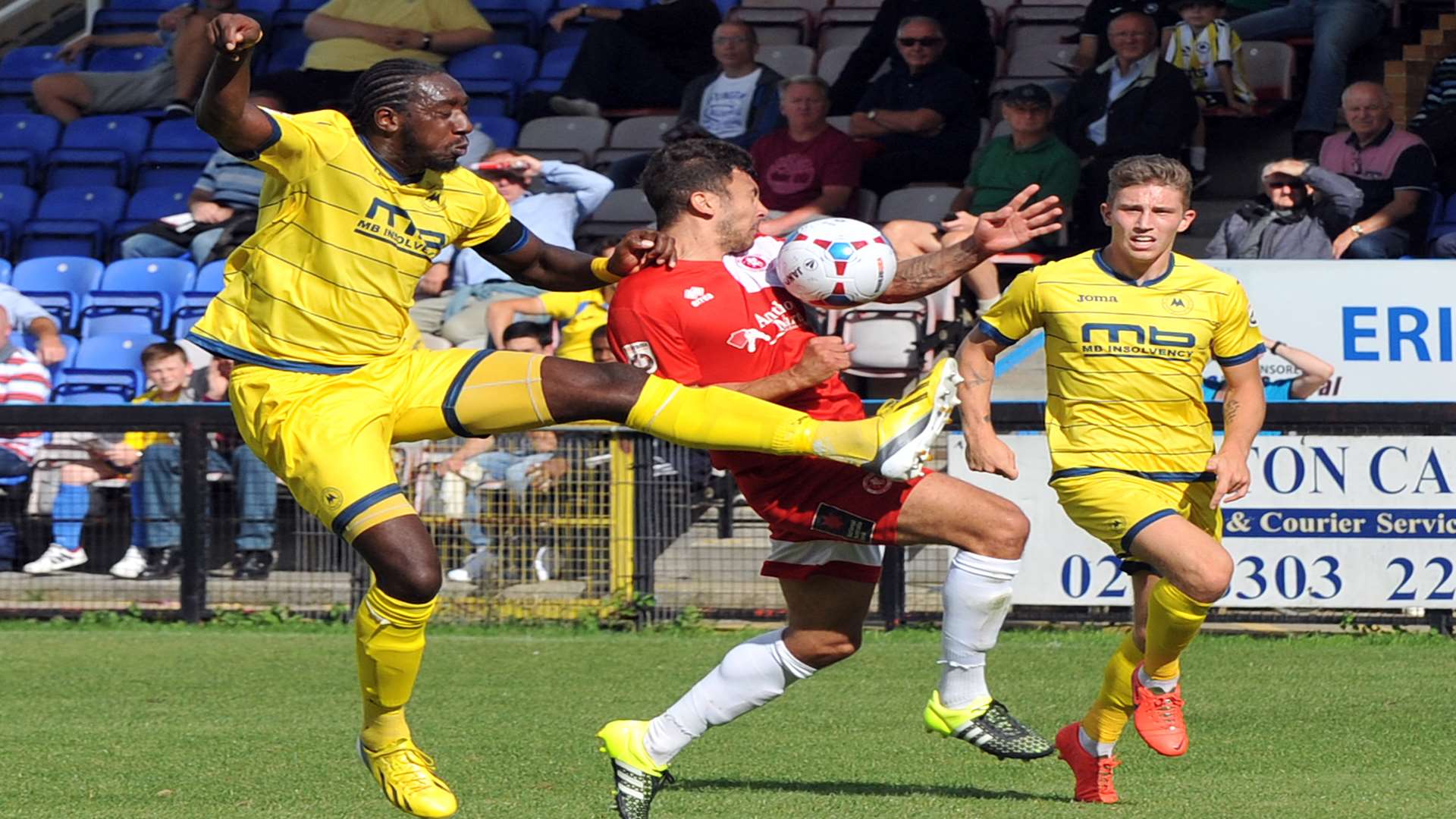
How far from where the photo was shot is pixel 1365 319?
32.9ft

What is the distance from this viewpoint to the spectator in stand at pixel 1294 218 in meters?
11.0

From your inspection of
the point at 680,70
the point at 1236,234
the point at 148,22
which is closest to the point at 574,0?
the point at 680,70

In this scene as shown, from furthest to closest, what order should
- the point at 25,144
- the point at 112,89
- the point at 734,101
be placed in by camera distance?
the point at 112,89, the point at 25,144, the point at 734,101

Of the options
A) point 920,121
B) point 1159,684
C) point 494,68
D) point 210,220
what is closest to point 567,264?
point 1159,684

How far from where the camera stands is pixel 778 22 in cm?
1474

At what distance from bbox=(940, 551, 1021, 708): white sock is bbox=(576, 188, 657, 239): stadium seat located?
7659mm

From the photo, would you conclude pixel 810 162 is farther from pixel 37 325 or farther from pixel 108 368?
pixel 37 325

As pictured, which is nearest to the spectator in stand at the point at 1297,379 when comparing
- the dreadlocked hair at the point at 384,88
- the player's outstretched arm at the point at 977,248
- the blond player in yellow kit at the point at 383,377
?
the player's outstretched arm at the point at 977,248

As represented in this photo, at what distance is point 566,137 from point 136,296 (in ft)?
11.1

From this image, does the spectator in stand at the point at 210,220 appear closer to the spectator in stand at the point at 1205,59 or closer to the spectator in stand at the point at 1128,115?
the spectator in stand at the point at 1128,115

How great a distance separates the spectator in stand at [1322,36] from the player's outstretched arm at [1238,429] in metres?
6.70

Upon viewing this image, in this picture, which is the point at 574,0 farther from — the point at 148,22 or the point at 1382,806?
the point at 1382,806

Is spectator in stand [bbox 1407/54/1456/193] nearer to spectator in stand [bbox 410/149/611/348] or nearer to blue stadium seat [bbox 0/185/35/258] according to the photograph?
spectator in stand [bbox 410/149/611/348]

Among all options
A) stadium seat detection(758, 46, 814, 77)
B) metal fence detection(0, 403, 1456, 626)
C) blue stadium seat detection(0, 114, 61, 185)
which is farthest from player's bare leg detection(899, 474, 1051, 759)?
blue stadium seat detection(0, 114, 61, 185)
